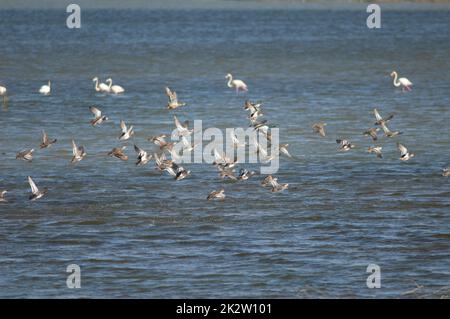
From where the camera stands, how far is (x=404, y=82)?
43.7m

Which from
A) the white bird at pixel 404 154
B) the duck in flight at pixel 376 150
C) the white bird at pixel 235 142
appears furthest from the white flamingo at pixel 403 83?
the white bird at pixel 404 154

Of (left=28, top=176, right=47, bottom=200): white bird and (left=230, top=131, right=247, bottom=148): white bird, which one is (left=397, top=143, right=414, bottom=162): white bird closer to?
(left=230, top=131, right=247, bottom=148): white bird

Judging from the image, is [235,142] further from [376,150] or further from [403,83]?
[403,83]

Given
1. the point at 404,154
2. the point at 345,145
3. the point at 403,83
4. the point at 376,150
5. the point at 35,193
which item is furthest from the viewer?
the point at 403,83

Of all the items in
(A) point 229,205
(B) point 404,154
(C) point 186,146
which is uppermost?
(C) point 186,146

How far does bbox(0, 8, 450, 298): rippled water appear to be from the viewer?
16750mm

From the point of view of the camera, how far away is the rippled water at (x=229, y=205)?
16.8 meters

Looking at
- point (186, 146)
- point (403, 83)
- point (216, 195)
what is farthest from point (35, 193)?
point (403, 83)

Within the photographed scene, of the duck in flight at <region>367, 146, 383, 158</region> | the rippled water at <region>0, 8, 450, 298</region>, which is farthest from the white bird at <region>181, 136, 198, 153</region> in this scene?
the duck in flight at <region>367, 146, 383, 158</region>

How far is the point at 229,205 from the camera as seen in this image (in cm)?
2170

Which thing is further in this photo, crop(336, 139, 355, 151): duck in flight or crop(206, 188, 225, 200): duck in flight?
crop(336, 139, 355, 151): duck in flight

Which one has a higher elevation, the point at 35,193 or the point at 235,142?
the point at 235,142

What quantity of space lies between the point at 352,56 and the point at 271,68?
37.1 ft

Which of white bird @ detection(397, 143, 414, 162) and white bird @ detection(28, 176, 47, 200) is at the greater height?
white bird @ detection(397, 143, 414, 162)
